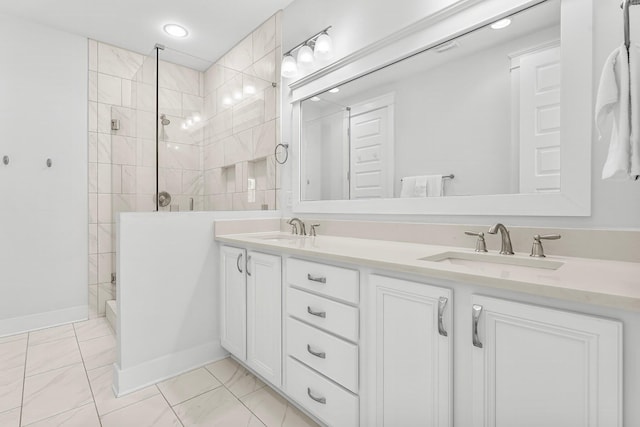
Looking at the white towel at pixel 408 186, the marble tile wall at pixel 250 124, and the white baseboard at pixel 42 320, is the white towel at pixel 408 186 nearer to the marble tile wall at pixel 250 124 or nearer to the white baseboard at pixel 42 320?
the marble tile wall at pixel 250 124

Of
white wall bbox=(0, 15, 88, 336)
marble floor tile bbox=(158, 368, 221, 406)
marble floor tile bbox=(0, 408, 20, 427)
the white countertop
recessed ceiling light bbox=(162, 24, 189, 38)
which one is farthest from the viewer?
recessed ceiling light bbox=(162, 24, 189, 38)

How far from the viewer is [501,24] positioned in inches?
52.2

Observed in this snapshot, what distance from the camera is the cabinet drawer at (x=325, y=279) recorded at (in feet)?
3.96

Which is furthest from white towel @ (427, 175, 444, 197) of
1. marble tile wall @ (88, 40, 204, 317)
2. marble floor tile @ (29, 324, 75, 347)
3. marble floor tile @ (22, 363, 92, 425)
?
marble floor tile @ (29, 324, 75, 347)

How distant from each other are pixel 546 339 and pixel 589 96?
902 millimetres

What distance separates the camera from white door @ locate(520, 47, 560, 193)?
3.90ft

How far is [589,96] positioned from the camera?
111 centimetres

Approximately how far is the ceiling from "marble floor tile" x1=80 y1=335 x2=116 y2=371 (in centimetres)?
215

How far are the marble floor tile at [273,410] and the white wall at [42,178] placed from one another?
84.3 inches

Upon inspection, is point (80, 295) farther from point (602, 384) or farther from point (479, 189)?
point (602, 384)

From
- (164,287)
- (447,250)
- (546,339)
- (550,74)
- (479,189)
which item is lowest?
(164,287)

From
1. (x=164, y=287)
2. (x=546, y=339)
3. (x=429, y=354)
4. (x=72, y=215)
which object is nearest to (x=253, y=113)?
(x=164, y=287)

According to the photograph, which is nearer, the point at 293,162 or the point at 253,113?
the point at 293,162

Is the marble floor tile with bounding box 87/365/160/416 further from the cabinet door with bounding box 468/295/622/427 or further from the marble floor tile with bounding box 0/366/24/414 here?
the cabinet door with bounding box 468/295/622/427
